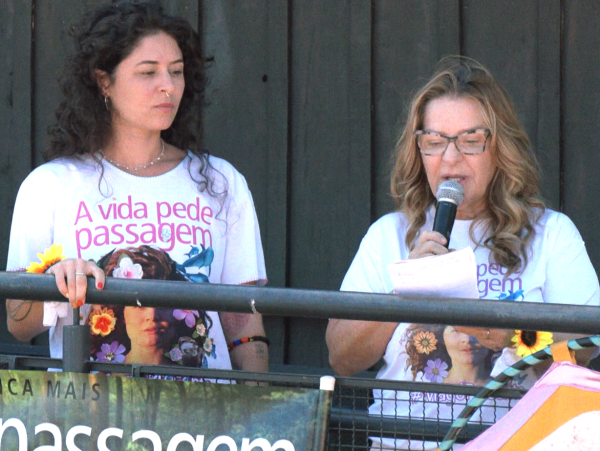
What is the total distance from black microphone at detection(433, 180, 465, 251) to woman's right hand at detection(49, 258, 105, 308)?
30.0 inches

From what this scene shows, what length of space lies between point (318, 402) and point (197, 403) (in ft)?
0.75

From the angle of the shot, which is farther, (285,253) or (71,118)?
(285,253)

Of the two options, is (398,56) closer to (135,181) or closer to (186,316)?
(135,181)

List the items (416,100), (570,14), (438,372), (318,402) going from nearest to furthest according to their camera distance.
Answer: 1. (318,402)
2. (438,372)
3. (416,100)
4. (570,14)

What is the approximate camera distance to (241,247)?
273 centimetres

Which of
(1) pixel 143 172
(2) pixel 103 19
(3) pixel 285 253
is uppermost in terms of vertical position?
(2) pixel 103 19

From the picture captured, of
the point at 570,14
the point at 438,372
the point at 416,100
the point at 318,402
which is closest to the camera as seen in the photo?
the point at 318,402

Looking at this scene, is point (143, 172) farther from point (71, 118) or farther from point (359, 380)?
point (359, 380)

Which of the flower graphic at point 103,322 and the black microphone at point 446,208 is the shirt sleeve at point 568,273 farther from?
the flower graphic at point 103,322

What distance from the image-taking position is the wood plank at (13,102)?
371cm

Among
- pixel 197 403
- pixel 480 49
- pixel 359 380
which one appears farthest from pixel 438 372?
pixel 480 49

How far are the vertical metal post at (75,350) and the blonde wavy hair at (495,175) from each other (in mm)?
1018

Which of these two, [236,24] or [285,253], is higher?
[236,24]

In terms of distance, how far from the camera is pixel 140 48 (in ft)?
9.07
